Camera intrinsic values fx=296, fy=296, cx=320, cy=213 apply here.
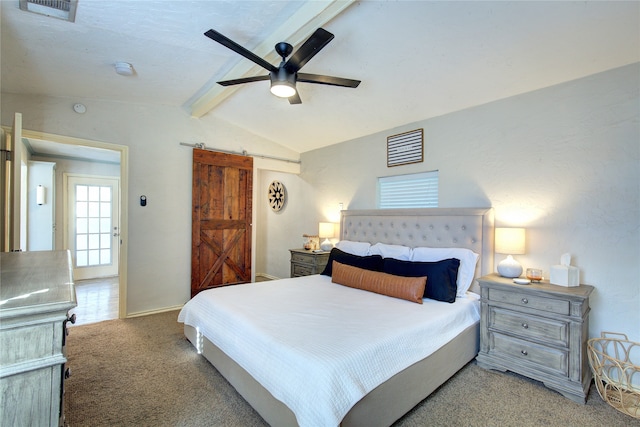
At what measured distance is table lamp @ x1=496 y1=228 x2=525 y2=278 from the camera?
2645mm

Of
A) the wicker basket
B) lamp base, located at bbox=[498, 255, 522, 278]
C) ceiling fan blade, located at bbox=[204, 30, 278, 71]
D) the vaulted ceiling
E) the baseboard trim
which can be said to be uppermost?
the vaulted ceiling

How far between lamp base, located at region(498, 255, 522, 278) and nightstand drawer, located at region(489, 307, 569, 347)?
1.13ft

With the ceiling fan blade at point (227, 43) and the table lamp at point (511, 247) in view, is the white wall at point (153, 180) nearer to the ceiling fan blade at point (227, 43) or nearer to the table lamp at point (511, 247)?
the ceiling fan blade at point (227, 43)

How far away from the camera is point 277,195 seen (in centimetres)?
604

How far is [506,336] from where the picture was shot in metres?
2.49

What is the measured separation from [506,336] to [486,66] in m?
2.29

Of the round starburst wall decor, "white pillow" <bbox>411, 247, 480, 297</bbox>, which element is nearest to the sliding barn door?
the round starburst wall decor

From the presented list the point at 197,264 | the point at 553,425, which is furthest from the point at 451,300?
the point at 197,264

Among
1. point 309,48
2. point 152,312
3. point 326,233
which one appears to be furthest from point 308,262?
point 309,48

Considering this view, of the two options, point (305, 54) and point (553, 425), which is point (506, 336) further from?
point (305, 54)

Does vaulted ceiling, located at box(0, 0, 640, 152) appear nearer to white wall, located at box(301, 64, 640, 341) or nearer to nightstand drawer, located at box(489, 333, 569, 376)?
white wall, located at box(301, 64, 640, 341)

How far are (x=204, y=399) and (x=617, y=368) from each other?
3140 mm

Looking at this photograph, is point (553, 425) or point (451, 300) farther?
point (451, 300)

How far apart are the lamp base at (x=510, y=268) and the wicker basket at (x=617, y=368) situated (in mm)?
679
